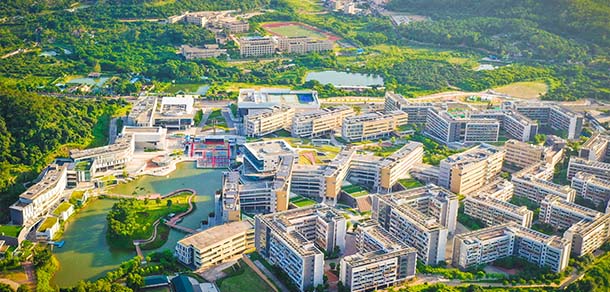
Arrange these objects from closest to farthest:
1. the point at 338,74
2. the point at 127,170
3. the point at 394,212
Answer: the point at 394,212
the point at 127,170
the point at 338,74

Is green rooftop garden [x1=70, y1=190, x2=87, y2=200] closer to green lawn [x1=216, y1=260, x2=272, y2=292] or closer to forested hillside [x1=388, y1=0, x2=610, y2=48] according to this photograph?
green lawn [x1=216, y1=260, x2=272, y2=292]

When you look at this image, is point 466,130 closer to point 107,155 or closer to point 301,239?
point 301,239

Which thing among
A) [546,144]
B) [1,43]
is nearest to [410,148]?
[546,144]

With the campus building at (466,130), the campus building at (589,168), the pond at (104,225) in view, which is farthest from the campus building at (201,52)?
the campus building at (589,168)

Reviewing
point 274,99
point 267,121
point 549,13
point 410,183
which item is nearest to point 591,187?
point 410,183

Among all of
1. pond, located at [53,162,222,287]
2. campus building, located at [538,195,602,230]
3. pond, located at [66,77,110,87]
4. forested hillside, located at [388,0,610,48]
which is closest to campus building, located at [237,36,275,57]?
pond, located at [66,77,110,87]

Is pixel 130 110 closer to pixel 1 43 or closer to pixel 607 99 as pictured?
pixel 1 43

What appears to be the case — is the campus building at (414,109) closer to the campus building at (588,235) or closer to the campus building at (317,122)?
the campus building at (317,122)
